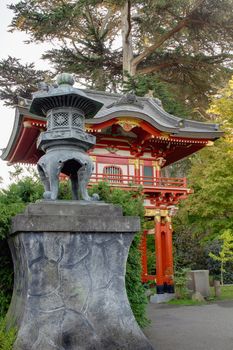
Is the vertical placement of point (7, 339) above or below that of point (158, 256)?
below

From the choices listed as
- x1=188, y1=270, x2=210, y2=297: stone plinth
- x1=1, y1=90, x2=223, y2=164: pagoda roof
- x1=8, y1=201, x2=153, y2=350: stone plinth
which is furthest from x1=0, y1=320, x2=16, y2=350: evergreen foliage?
x1=188, y1=270, x2=210, y2=297: stone plinth

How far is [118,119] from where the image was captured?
53.8 ft

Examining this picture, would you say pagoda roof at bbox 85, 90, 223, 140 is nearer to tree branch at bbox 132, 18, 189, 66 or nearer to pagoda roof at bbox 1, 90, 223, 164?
pagoda roof at bbox 1, 90, 223, 164

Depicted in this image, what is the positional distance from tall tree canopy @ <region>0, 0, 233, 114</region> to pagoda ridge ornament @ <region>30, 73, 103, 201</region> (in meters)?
14.6

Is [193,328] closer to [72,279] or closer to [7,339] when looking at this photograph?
[72,279]

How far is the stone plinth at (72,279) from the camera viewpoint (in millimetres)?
5418

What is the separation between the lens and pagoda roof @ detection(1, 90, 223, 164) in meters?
15.1

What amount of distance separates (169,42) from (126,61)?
11.7ft

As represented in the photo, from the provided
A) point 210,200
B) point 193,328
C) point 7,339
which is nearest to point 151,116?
point 210,200

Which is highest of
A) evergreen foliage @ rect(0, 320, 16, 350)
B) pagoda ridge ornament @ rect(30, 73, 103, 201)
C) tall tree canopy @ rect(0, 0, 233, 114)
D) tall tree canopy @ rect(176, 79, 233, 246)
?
tall tree canopy @ rect(0, 0, 233, 114)

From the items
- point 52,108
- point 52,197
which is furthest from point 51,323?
point 52,108

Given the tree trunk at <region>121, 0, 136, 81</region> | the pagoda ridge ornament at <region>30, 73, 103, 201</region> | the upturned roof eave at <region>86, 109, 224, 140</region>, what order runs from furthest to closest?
the tree trunk at <region>121, 0, 136, 81</region>
the upturned roof eave at <region>86, 109, 224, 140</region>
the pagoda ridge ornament at <region>30, 73, 103, 201</region>

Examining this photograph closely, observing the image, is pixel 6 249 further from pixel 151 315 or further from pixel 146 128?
pixel 146 128

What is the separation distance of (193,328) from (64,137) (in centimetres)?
581
